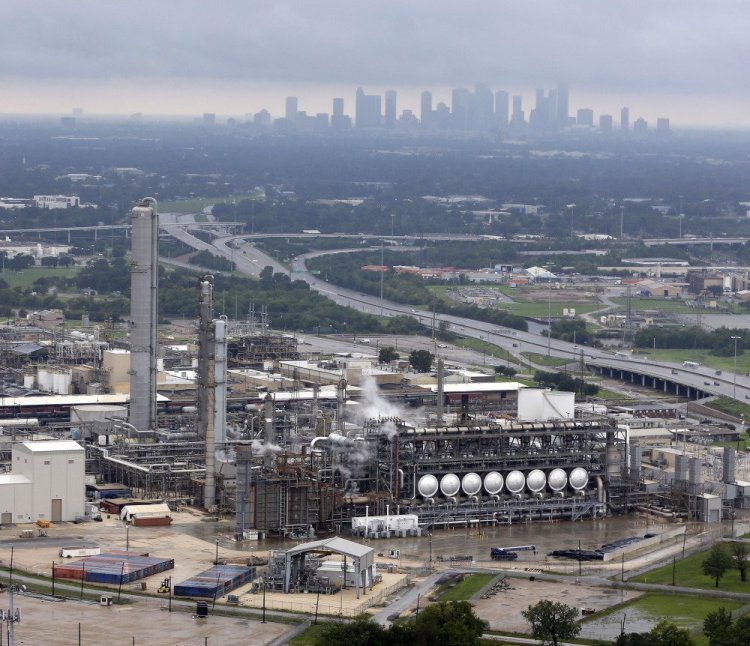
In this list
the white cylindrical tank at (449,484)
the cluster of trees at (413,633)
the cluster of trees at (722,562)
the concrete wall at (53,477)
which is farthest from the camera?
the white cylindrical tank at (449,484)

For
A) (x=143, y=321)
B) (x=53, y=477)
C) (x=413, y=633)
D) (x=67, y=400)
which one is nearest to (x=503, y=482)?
(x=53, y=477)

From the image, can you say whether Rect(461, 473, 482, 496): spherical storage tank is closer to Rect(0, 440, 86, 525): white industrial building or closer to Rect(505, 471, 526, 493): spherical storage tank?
Rect(505, 471, 526, 493): spherical storage tank

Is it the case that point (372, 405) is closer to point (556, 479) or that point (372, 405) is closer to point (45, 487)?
point (556, 479)

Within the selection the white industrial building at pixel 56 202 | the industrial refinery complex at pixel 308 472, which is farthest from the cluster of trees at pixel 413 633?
the white industrial building at pixel 56 202

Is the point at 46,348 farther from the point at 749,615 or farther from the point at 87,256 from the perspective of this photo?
the point at 87,256

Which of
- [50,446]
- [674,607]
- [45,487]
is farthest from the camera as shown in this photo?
[50,446]

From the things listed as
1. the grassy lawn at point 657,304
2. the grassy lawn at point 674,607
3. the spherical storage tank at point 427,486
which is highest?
the grassy lawn at point 657,304

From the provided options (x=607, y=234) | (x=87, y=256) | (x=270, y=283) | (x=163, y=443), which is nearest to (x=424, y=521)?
(x=163, y=443)

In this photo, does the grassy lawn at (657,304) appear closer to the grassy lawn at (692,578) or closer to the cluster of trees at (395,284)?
the cluster of trees at (395,284)
